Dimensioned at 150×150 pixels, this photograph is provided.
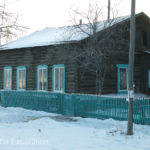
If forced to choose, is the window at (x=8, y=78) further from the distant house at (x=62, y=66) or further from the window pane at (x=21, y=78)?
the window pane at (x=21, y=78)

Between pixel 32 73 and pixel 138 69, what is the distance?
6884mm

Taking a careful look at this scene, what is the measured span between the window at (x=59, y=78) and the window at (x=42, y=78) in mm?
769

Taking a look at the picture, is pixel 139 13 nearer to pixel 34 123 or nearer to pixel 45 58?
pixel 45 58

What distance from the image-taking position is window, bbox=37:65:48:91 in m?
18.3

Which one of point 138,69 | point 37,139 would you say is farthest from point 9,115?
point 138,69

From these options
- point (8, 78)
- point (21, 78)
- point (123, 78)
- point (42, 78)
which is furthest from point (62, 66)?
point (8, 78)

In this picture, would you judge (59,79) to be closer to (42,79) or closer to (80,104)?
(42,79)

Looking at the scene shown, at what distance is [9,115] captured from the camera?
44.3 feet

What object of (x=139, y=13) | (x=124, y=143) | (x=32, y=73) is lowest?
(x=124, y=143)

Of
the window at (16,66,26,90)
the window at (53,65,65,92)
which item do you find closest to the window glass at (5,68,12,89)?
the window at (16,66,26,90)

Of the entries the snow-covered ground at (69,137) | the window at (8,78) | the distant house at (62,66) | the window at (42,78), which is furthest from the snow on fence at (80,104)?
the window at (8,78)

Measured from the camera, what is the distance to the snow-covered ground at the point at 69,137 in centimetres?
769

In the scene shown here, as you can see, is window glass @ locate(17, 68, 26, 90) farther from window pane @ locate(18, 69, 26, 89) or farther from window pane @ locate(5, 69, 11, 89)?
window pane @ locate(5, 69, 11, 89)

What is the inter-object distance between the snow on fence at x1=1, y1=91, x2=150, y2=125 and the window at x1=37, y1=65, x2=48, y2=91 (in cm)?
202
